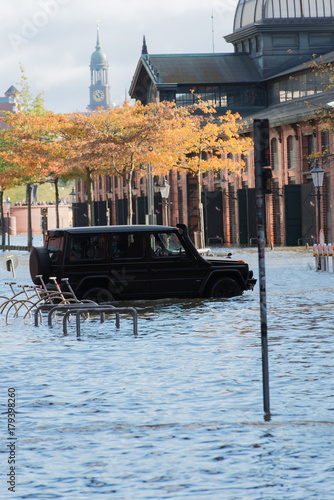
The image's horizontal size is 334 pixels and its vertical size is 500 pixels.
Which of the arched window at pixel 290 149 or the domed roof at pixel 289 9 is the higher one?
the domed roof at pixel 289 9

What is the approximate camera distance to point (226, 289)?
2041 cm

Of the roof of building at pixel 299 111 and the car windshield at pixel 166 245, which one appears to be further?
the roof of building at pixel 299 111

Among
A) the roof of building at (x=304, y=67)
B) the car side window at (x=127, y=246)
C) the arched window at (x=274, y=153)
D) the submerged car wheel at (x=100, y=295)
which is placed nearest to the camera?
the submerged car wheel at (x=100, y=295)

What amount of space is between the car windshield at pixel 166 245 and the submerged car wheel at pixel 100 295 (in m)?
1.32

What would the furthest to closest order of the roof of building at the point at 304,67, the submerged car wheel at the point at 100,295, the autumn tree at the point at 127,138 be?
the roof of building at the point at 304,67 → the autumn tree at the point at 127,138 → the submerged car wheel at the point at 100,295

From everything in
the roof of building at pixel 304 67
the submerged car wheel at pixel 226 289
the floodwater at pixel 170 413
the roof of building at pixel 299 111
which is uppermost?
the roof of building at pixel 304 67

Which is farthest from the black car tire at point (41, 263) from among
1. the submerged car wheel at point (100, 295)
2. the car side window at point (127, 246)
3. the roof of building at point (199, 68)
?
the roof of building at point (199, 68)

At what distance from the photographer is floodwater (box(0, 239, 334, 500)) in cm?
610

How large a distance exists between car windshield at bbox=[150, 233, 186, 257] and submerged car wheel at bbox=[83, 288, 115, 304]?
1.32 metres

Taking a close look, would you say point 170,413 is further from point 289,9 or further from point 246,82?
point 289,9

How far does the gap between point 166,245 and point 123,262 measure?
1.01 metres

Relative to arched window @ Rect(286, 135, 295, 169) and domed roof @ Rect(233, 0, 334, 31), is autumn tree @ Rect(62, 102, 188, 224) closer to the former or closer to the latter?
arched window @ Rect(286, 135, 295, 169)

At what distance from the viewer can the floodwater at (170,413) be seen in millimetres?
6098

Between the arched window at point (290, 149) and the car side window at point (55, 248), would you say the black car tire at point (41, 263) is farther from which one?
the arched window at point (290, 149)
